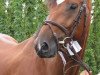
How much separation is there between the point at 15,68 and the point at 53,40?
74 cm

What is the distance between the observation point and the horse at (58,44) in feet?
14.2

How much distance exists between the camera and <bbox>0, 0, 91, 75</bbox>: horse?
4.33m

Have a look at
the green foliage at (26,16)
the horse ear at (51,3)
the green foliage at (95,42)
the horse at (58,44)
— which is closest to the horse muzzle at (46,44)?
the horse at (58,44)

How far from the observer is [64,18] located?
14.5ft

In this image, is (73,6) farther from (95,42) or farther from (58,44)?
(95,42)

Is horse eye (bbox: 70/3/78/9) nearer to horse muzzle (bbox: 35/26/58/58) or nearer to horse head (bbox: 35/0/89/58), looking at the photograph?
horse head (bbox: 35/0/89/58)

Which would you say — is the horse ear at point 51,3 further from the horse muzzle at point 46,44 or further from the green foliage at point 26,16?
the green foliage at point 26,16

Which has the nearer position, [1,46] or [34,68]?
[34,68]

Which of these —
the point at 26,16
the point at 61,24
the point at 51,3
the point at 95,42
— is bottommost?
the point at 95,42

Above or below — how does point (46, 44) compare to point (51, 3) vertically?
below

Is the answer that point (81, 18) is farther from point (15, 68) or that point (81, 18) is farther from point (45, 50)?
point (15, 68)

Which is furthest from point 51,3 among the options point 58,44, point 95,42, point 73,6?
point 95,42

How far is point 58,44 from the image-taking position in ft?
14.4

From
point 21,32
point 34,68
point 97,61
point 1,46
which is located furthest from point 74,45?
point 97,61
